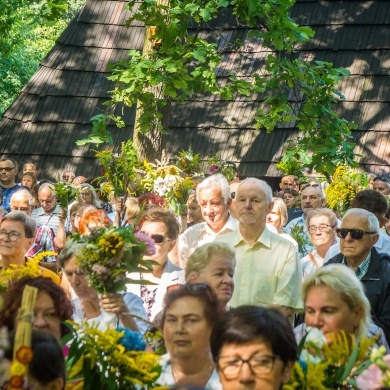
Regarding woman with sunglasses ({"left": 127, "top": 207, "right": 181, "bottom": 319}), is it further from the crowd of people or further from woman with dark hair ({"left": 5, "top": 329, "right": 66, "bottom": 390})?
woman with dark hair ({"left": 5, "top": 329, "right": 66, "bottom": 390})

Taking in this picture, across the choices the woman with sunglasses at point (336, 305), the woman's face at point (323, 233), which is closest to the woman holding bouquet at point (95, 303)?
the woman with sunglasses at point (336, 305)

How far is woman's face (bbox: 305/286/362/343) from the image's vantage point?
6.31 metres

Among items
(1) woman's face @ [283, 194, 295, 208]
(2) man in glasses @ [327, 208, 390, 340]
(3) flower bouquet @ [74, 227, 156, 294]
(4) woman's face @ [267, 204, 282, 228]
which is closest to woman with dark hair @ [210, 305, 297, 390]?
(3) flower bouquet @ [74, 227, 156, 294]

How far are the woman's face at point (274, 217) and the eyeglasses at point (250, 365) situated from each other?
7.27 metres

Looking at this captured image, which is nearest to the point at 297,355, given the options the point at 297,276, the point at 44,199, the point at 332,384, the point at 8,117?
the point at 332,384

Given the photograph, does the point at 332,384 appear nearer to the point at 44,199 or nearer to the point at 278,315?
the point at 278,315

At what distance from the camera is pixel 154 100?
15383 mm

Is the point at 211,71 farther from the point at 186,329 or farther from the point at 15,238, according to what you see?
the point at 186,329

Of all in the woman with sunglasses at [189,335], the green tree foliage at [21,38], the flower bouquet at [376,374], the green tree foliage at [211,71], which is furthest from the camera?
the green tree foliage at [21,38]

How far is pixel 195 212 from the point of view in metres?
12.1

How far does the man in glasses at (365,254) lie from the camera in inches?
327

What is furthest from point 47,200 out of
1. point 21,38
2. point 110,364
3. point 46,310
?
point 21,38

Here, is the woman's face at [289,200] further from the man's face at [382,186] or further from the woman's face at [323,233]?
the woman's face at [323,233]

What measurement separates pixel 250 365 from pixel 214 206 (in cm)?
499
